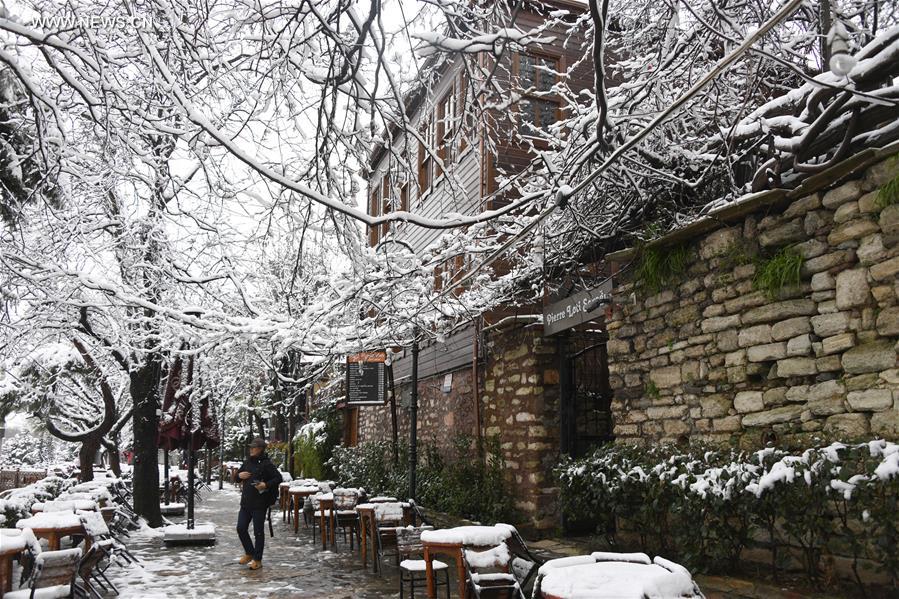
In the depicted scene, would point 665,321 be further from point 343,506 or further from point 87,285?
point 87,285

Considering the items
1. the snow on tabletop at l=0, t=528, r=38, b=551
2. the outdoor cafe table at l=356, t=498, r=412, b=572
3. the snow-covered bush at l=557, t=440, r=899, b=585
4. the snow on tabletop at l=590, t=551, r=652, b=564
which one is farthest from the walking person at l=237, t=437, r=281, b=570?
the snow on tabletop at l=590, t=551, r=652, b=564

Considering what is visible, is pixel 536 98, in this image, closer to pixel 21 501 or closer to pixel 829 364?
pixel 829 364

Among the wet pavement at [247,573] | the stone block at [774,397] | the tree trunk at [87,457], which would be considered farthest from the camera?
the tree trunk at [87,457]

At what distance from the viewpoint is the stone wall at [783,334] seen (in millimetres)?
4461

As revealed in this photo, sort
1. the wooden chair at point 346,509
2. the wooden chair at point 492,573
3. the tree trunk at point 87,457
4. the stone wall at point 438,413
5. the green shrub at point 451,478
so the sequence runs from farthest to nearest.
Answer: the tree trunk at point 87,457
the stone wall at point 438,413
the wooden chair at point 346,509
the green shrub at point 451,478
the wooden chair at point 492,573

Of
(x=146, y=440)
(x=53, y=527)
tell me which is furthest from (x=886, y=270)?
(x=146, y=440)

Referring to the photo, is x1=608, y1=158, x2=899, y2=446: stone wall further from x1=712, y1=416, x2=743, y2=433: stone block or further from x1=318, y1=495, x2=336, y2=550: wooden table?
x1=318, y1=495, x2=336, y2=550: wooden table

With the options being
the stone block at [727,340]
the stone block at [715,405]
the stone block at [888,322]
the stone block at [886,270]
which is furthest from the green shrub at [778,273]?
the stone block at [715,405]

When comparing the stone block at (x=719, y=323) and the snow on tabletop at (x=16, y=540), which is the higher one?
the stone block at (x=719, y=323)

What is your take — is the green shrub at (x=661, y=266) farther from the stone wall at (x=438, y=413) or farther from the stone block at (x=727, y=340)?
the stone wall at (x=438, y=413)

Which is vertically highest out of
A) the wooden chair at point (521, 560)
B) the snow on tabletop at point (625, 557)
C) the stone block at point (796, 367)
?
the stone block at point (796, 367)

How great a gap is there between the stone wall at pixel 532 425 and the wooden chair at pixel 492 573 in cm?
361

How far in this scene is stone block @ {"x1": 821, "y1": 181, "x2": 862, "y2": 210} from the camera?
182 inches

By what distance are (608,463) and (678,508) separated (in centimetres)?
138
